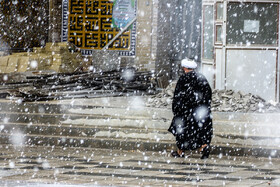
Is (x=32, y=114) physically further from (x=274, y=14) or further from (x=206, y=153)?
(x=274, y=14)

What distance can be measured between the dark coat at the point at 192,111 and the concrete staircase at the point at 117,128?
2.25ft

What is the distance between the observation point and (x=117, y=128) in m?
11.8

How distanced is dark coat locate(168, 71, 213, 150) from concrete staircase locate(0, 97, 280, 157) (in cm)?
69

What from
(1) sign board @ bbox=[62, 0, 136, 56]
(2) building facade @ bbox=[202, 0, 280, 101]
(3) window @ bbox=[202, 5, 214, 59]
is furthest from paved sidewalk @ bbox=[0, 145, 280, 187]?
(1) sign board @ bbox=[62, 0, 136, 56]

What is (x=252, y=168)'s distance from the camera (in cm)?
923

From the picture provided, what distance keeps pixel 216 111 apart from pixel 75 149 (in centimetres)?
309

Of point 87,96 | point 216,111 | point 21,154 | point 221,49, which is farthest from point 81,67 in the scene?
point 21,154

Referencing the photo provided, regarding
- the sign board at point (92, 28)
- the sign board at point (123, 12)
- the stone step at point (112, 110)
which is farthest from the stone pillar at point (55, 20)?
the stone step at point (112, 110)

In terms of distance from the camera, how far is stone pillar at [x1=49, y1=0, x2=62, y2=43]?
20.6 meters

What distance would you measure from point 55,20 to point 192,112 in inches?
438

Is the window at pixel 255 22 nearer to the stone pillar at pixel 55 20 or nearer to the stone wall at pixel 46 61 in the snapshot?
the stone wall at pixel 46 61

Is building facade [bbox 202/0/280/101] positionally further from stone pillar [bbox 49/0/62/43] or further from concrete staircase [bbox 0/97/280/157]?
stone pillar [bbox 49/0/62/43]

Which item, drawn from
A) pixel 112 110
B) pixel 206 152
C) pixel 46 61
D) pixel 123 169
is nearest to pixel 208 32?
pixel 112 110

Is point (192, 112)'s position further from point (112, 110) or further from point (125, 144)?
point (112, 110)
